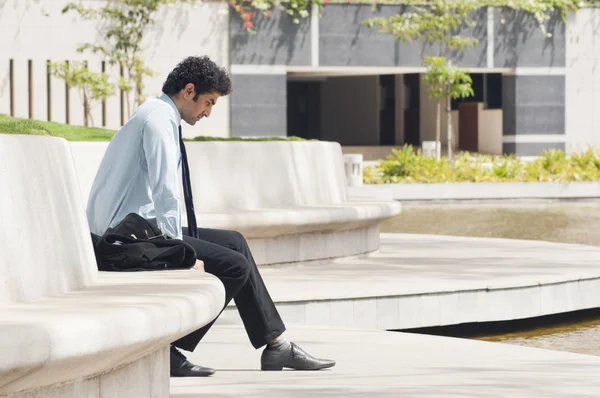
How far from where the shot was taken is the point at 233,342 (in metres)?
7.95

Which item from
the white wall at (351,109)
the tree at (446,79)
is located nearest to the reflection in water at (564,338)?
the tree at (446,79)

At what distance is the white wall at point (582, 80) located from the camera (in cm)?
3925

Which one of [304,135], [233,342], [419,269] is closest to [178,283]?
[233,342]

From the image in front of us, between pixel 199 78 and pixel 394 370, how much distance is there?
1771 millimetres

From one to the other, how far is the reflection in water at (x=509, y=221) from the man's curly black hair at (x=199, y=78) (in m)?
11.1

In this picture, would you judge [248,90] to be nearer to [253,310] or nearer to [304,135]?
[304,135]

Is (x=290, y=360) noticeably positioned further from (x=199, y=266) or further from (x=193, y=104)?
(x=193, y=104)

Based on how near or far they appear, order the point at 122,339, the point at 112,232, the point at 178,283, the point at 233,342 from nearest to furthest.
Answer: the point at 122,339 → the point at 178,283 → the point at 112,232 → the point at 233,342

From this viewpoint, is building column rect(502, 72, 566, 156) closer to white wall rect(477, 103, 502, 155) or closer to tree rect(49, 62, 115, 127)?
white wall rect(477, 103, 502, 155)

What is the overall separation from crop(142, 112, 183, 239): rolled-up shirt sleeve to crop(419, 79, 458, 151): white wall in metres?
40.6

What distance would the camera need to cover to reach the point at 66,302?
4543 mm

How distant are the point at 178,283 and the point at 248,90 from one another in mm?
31151

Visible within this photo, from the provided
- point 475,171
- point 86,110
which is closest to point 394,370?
point 475,171

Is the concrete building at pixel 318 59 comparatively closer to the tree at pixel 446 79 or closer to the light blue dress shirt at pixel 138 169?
the tree at pixel 446 79
